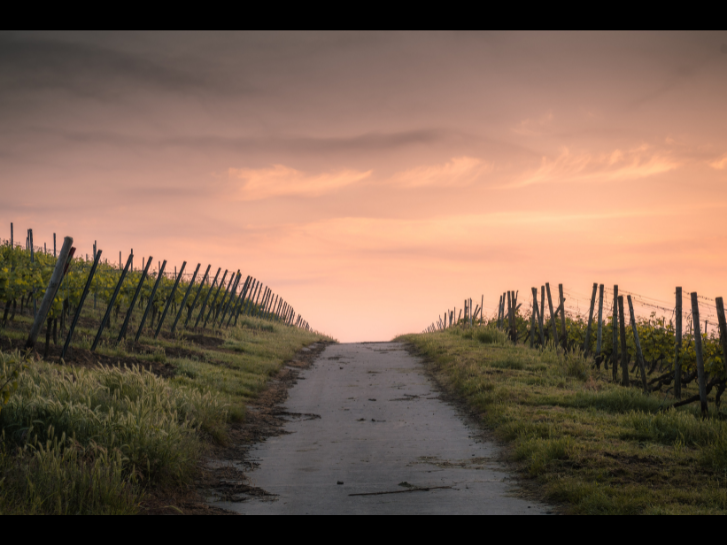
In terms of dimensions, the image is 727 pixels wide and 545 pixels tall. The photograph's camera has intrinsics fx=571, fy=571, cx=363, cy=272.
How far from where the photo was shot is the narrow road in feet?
17.6

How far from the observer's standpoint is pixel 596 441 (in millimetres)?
7316

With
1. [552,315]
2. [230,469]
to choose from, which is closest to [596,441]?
[230,469]

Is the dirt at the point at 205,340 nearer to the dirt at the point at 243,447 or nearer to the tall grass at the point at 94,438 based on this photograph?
the dirt at the point at 243,447

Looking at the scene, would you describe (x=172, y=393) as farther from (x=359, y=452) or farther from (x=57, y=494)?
(x=57, y=494)

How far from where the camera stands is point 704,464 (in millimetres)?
6371

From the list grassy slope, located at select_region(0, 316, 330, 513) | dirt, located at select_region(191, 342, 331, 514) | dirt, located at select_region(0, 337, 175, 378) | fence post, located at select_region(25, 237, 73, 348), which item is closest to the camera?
grassy slope, located at select_region(0, 316, 330, 513)

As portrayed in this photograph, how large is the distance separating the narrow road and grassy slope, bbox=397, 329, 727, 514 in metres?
0.46

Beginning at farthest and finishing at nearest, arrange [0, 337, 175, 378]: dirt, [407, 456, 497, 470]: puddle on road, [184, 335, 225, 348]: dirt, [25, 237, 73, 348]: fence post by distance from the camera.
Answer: [184, 335, 225, 348]: dirt < [0, 337, 175, 378]: dirt < [25, 237, 73, 348]: fence post < [407, 456, 497, 470]: puddle on road

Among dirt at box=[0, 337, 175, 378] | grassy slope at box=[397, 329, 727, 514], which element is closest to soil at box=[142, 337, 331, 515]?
dirt at box=[0, 337, 175, 378]

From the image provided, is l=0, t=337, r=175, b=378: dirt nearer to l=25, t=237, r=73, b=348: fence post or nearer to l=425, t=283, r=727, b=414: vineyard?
l=25, t=237, r=73, b=348: fence post

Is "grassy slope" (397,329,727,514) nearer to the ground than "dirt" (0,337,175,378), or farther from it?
nearer to the ground
